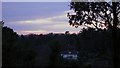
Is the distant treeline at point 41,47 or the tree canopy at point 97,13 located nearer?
the tree canopy at point 97,13

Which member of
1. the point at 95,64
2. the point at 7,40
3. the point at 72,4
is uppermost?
the point at 72,4

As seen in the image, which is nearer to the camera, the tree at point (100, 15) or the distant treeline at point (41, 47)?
the tree at point (100, 15)

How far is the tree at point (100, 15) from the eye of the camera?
1248 cm

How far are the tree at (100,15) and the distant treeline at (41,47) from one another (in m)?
1.90

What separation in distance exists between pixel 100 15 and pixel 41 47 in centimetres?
724

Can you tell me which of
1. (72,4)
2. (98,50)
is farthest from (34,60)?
(72,4)

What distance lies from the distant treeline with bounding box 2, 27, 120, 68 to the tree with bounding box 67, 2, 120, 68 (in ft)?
6.23

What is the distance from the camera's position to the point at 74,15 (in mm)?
12688

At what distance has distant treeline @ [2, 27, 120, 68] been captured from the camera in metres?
16.0

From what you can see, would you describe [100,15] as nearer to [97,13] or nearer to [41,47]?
[97,13]

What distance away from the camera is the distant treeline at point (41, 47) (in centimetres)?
1603

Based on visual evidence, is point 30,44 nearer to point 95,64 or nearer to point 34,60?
point 34,60

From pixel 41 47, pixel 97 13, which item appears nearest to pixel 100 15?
pixel 97 13

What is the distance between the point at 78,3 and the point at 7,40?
502 cm
